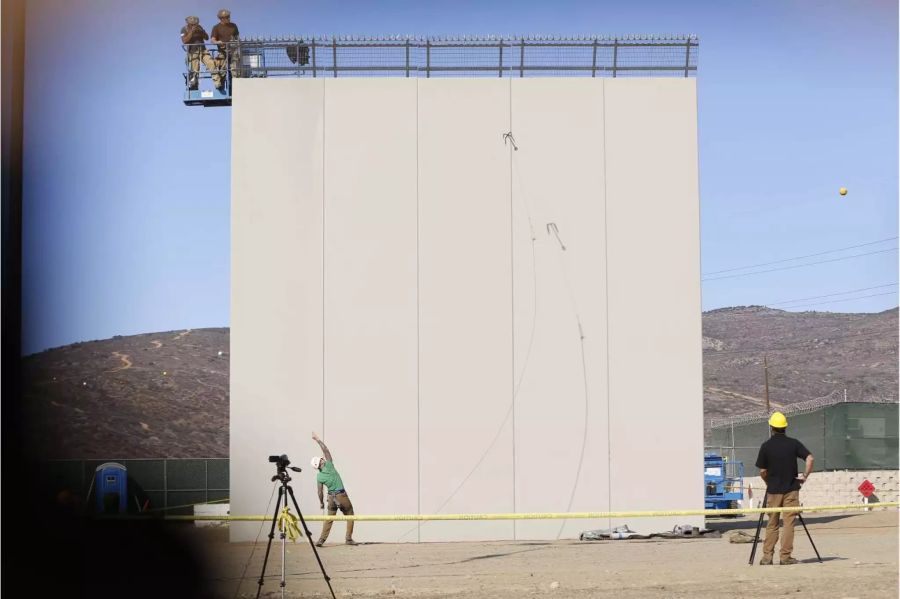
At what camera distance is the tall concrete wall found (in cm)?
2011

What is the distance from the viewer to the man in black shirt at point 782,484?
47.0 ft

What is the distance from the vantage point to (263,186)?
20.5m

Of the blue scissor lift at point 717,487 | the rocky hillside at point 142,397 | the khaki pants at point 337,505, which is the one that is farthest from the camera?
the rocky hillside at point 142,397

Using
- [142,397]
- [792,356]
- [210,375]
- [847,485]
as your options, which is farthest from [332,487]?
[792,356]

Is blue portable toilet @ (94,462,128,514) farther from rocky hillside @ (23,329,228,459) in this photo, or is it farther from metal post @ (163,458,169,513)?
rocky hillside @ (23,329,228,459)

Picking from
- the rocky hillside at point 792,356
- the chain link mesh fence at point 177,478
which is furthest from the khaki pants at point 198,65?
the rocky hillside at point 792,356

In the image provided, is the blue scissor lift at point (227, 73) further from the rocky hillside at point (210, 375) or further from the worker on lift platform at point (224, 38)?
the rocky hillside at point (210, 375)

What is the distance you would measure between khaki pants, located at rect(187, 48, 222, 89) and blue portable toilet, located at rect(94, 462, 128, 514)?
8.81m

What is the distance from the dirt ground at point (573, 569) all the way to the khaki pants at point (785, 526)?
29 centimetres

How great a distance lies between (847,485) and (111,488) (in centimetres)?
2056

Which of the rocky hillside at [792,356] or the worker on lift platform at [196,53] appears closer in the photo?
the worker on lift platform at [196,53]

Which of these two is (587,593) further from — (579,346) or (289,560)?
(579,346)

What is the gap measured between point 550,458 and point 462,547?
7.29 feet

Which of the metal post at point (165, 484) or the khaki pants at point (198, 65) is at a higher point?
the khaki pants at point (198, 65)
